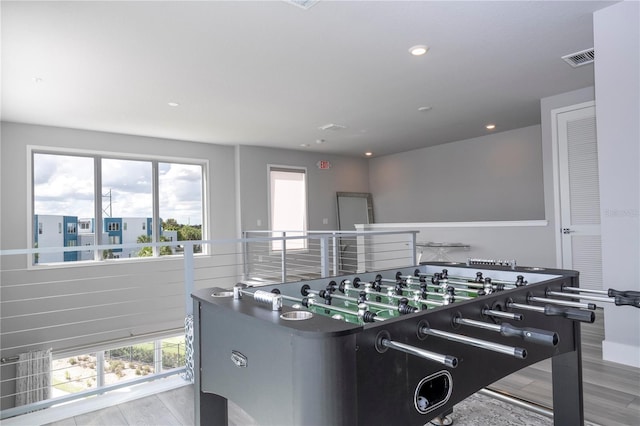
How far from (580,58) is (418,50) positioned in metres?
1.54

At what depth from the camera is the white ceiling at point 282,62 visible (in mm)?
2508

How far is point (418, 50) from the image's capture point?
10.1 feet

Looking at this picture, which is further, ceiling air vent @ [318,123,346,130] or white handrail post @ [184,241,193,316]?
ceiling air vent @ [318,123,346,130]

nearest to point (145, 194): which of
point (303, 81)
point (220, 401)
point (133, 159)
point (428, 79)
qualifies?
point (133, 159)

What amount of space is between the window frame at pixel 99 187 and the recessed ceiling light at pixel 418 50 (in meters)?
4.45

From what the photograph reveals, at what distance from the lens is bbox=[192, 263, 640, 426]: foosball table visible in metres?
0.82

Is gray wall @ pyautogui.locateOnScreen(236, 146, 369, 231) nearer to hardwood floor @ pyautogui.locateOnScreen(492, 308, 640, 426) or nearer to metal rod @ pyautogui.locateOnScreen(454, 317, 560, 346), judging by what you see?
hardwood floor @ pyautogui.locateOnScreen(492, 308, 640, 426)

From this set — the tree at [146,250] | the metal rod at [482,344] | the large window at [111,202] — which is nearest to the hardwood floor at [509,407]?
the metal rod at [482,344]

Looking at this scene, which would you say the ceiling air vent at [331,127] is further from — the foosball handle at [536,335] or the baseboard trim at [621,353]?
the foosball handle at [536,335]

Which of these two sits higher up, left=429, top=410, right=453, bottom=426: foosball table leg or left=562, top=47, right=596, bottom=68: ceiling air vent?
left=562, top=47, right=596, bottom=68: ceiling air vent

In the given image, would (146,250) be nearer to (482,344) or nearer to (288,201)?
(288,201)

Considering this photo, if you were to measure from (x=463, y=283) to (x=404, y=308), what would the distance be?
82cm

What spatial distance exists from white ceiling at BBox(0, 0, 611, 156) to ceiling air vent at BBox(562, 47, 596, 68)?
82 mm

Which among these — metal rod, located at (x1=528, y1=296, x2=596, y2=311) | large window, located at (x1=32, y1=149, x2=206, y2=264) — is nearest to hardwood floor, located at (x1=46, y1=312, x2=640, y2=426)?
metal rod, located at (x1=528, y1=296, x2=596, y2=311)
